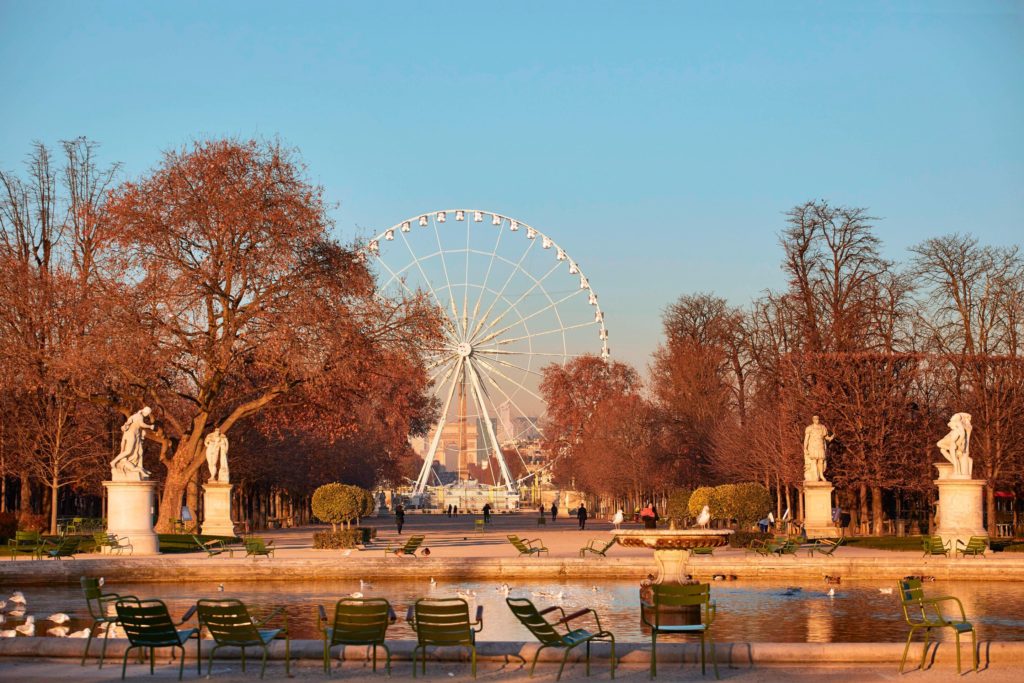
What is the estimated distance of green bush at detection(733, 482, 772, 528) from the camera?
46125mm

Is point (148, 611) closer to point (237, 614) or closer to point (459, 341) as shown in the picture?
point (237, 614)

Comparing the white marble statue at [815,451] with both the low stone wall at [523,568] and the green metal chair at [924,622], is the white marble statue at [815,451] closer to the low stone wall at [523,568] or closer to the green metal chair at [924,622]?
the low stone wall at [523,568]

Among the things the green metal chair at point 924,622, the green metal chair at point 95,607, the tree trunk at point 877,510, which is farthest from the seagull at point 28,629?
the tree trunk at point 877,510

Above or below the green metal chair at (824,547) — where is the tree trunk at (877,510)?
above

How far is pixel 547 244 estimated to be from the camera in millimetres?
73812

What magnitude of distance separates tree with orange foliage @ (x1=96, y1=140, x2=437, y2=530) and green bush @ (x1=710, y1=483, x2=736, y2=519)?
1134cm

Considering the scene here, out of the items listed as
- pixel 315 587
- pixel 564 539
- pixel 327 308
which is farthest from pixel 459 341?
pixel 315 587

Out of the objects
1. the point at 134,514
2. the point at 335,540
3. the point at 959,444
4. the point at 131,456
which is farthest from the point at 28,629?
the point at 959,444

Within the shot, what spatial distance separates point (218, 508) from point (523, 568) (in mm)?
16998

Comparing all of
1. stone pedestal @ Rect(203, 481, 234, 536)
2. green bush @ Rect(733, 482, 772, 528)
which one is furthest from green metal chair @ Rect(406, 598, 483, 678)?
green bush @ Rect(733, 482, 772, 528)

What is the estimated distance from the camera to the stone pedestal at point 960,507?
37156mm

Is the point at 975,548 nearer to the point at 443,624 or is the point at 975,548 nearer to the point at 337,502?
the point at 337,502

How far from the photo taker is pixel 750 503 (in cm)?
4622

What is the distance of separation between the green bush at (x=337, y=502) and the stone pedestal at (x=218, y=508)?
3552 millimetres
